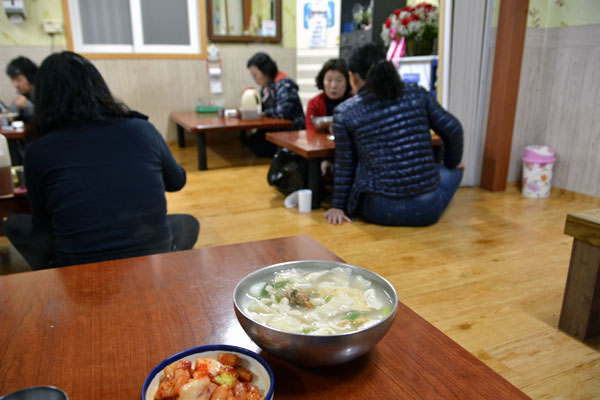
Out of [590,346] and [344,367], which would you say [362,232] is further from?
[344,367]

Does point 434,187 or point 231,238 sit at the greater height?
point 434,187

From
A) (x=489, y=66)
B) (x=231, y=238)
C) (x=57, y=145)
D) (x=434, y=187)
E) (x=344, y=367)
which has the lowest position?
(x=231, y=238)

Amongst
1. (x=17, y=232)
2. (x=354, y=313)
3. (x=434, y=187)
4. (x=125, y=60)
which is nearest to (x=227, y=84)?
(x=125, y=60)

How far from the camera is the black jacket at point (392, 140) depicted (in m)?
2.50

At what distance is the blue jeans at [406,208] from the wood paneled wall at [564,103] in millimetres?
1234

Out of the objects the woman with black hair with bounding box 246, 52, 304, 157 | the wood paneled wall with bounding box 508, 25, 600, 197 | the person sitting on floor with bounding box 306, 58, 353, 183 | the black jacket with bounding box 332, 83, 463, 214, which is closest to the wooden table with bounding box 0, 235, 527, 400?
the black jacket with bounding box 332, 83, 463, 214

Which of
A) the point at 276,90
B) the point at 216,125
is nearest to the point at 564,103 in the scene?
the point at 276,90

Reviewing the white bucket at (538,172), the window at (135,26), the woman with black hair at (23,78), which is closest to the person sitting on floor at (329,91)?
the white bucket at (538,172)

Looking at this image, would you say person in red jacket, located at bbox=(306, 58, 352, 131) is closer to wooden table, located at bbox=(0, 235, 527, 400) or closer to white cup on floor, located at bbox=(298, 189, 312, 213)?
white cup on floor, located at bbox=(298, 189, 312, 213)

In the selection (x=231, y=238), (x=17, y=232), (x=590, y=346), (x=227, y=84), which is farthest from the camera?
(x=227, y=84)

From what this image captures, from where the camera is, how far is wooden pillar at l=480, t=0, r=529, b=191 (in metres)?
3.21

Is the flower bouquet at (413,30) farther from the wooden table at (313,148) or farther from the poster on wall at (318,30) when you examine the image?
the poster on wall at (318,30)

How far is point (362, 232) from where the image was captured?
2693 millimetres

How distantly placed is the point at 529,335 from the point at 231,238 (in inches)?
64.3
